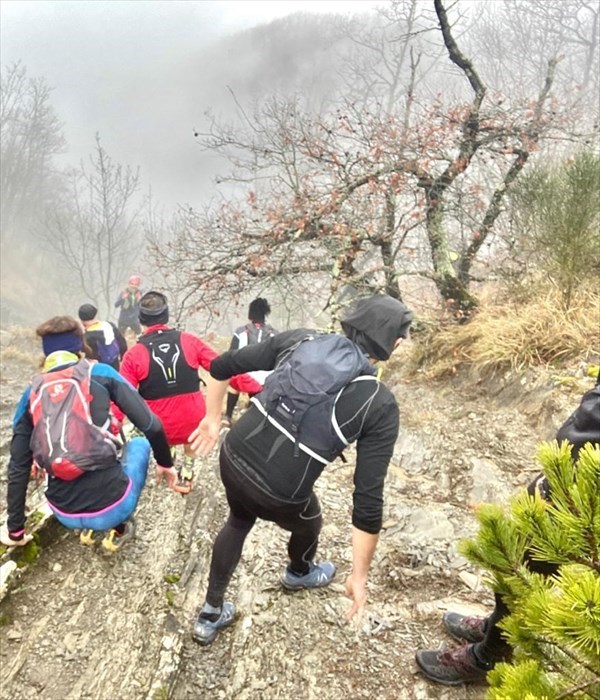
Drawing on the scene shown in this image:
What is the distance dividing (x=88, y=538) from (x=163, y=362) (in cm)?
139

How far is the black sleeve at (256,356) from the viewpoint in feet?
7.07

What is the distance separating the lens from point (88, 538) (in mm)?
3215

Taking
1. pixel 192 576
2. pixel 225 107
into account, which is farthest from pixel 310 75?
pixel 192 576

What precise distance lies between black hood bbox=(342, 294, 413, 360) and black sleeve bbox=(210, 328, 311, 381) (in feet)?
0.83

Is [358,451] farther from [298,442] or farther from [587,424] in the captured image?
[587,424]

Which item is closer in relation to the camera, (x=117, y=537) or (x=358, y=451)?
(x=358, y=451)

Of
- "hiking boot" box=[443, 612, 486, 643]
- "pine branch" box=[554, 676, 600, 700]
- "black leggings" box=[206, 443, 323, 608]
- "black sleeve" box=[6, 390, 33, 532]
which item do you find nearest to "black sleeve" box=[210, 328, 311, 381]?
"black leggings" box=[206, 443, 323, 608]

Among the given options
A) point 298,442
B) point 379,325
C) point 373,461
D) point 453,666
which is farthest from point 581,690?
point 453,666

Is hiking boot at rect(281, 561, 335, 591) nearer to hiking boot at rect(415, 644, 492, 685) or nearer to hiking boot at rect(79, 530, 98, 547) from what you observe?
hiking boot at rect(415, 644, 492, 685)

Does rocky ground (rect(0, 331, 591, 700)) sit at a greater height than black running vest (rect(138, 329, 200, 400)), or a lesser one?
lesser

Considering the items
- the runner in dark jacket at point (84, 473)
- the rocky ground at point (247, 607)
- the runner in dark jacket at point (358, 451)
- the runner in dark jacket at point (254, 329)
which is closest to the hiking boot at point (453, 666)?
the rocky ground at point (247, 607)

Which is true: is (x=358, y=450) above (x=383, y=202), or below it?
below

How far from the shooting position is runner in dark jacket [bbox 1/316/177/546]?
2.53 meters

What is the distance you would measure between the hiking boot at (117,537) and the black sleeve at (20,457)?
2.58 feet
